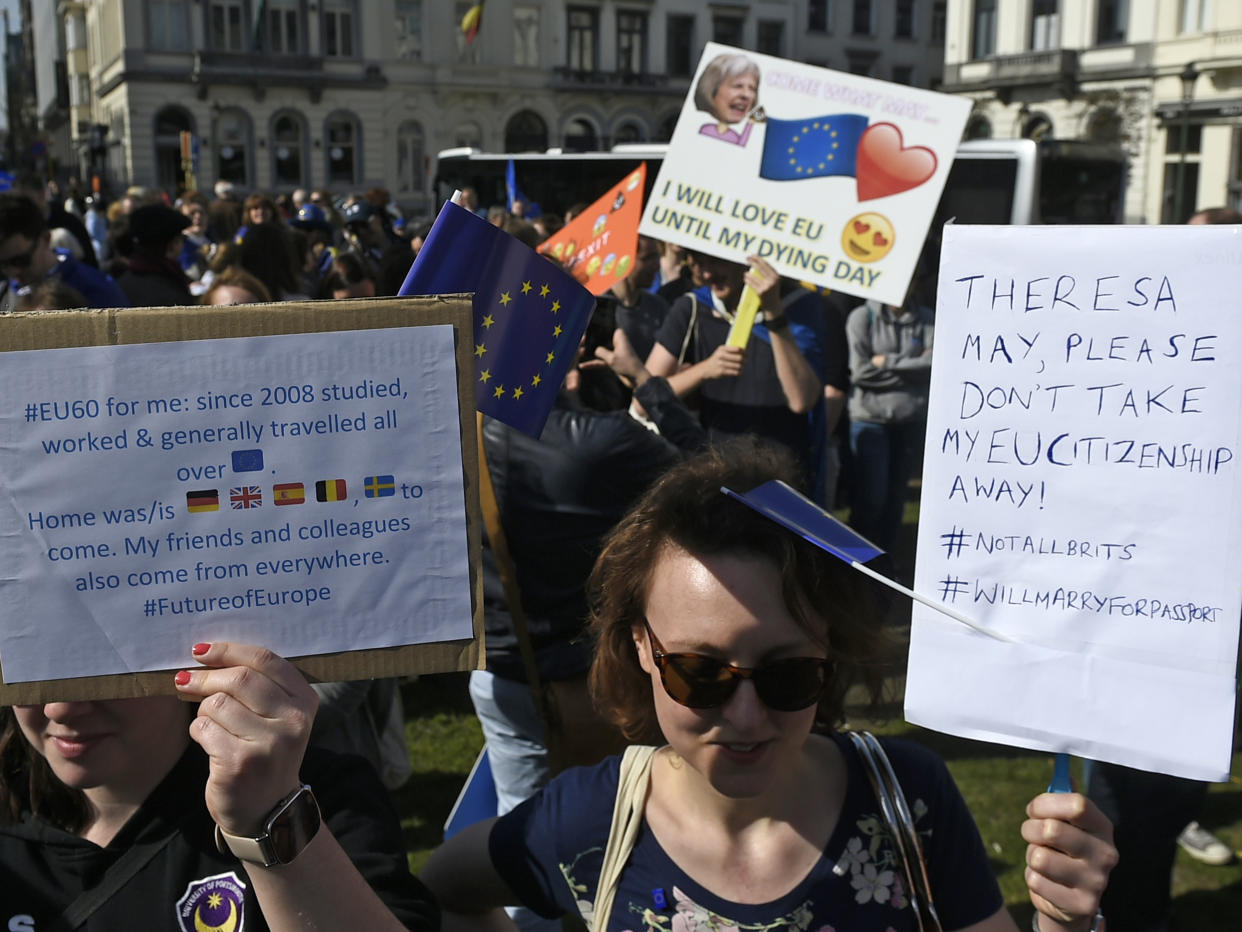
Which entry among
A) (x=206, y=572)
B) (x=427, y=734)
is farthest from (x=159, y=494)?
(x=427, y=734)

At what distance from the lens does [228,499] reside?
123 cm

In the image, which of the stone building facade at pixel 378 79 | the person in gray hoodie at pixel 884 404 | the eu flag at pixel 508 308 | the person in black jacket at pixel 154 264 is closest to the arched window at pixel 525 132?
the stone building facade at pixel 378 79

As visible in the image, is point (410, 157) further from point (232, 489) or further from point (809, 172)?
point (232, 489)

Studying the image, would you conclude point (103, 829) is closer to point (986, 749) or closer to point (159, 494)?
point (159, 494)

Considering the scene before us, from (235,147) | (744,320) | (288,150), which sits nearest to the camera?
(744,320)

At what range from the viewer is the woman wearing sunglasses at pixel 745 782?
1.47 meters

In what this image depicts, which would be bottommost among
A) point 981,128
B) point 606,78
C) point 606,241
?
point 606,241

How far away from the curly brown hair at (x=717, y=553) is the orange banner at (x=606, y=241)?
2.35m

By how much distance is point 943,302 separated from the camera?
1372mm

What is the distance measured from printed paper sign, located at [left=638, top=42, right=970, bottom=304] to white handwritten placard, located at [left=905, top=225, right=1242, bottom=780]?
2018 millimetres

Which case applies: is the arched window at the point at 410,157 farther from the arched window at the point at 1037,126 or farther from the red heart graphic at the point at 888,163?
the red heart graphic at the point at 888,163

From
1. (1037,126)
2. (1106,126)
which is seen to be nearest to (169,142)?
(1037,126)

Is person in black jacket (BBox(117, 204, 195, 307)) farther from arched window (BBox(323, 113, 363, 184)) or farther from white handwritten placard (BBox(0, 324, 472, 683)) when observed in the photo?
arched window (BBox(323, 113, 363, 184))

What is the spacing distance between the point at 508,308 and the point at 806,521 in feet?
2.25
